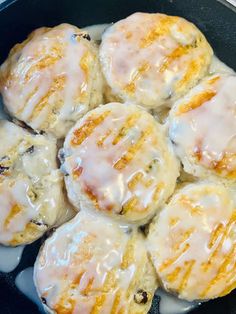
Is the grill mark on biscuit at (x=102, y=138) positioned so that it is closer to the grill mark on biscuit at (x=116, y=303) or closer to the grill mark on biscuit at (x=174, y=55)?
the grill mark on biscuit at (x=174, y=55)

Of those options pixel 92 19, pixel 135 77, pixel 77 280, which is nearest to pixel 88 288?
pixel 77 280

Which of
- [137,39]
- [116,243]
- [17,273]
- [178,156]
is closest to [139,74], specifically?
[137,39]

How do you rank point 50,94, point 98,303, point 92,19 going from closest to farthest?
1. point 98,303
2. point 50,94
3. point 92,19

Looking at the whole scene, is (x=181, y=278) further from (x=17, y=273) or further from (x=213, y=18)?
(x=213, y=18)

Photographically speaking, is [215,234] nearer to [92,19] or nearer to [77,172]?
[77,172]

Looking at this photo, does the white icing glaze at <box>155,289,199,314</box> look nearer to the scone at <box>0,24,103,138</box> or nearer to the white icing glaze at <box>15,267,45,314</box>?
the white icing glaze at <box>15,267,45,314</box>

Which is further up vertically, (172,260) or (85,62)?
(85,62)

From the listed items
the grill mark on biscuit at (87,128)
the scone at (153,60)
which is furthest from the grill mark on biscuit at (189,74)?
the grill mark on biscuit at (87,128)
